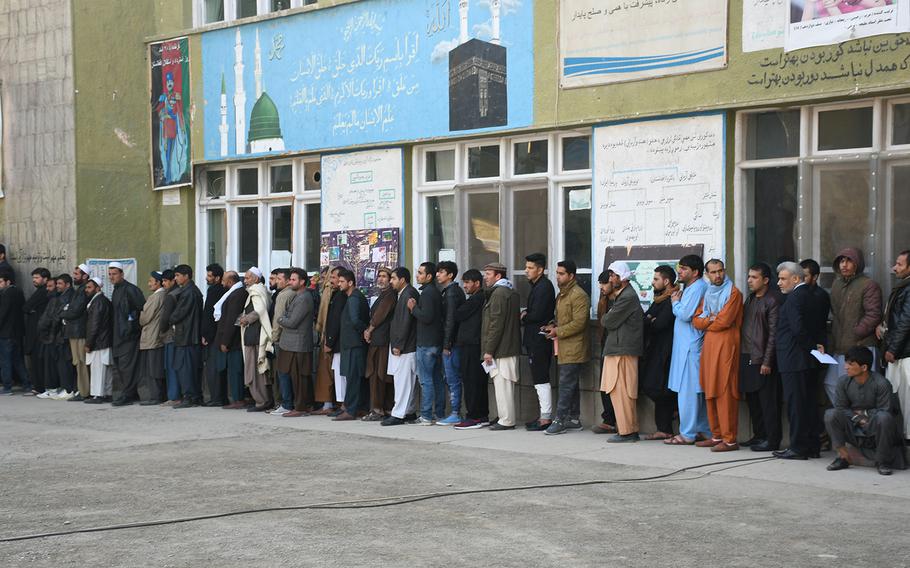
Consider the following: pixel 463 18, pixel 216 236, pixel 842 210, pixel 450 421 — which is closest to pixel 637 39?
pixel 463 18

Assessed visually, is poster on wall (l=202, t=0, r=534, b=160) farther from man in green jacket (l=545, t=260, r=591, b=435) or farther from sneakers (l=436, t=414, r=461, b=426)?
sneakers (l=436, t=414, r=461, b=426)

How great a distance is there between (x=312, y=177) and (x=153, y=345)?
3.30m

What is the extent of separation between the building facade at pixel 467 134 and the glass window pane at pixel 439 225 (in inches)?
1.6

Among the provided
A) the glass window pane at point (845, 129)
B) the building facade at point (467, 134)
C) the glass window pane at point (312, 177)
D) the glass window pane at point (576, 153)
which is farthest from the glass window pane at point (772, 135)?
the glass window pane at point (312, 177)

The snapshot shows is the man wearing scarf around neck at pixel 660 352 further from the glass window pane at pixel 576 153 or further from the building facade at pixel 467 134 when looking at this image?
the glass window pane at pixel 576 153

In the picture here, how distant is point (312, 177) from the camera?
18.0 m

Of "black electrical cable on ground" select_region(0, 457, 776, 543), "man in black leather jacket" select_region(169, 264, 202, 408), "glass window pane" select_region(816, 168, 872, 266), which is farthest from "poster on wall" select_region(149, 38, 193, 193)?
"black electrical cable on ground" select_region(0, 457, 776, 543)

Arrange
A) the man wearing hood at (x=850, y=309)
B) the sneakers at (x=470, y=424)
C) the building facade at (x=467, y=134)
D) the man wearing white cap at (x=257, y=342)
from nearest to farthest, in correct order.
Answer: the man wearing hood at (x=850, y=309) < the building facade at (x=467, y=134) < the sneakers at (x=470, y=424) < the man wearing white cap at (x=257, y=342)

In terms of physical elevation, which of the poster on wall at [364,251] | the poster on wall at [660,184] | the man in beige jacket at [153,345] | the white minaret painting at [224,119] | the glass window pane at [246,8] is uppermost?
the glass window pane at [246,8]

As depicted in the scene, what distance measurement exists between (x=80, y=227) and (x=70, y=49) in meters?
2.81

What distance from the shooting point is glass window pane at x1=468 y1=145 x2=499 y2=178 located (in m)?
15.6

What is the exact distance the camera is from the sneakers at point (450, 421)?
14.5 metres

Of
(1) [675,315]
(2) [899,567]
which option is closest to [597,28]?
(1) [675,315]

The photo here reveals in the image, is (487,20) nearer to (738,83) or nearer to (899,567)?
(738,83)
